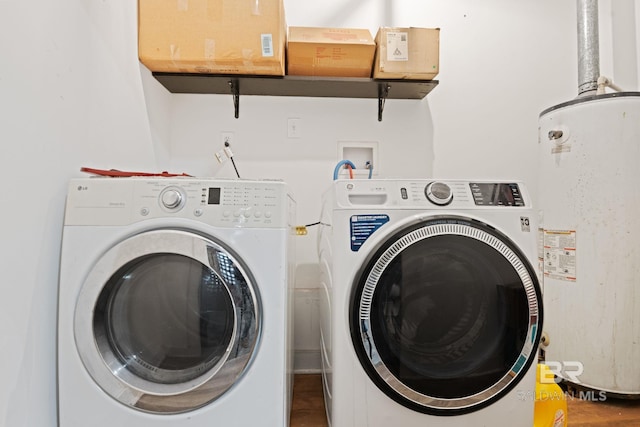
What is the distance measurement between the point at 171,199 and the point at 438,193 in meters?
0.83

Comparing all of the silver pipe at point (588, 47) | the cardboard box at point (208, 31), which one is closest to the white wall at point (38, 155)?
the cardboard box at point (208, 31)

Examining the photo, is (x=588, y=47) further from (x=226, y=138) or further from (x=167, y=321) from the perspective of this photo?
(x=167, y=321)

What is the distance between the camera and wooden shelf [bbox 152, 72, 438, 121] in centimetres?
159

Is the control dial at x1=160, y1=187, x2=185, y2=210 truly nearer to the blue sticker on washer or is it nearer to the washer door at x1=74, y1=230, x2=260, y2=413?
the washer door at x1=74, y1=230, x2=260, y2=413

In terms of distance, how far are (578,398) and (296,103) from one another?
6.54ft

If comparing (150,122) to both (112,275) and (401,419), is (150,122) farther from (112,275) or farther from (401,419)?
(401,419)

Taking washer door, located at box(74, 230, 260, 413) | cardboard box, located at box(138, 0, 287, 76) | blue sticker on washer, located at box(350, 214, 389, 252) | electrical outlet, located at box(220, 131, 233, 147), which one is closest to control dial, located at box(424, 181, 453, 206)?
blue sticker on washer, located at box(350, 214, 389, 252)

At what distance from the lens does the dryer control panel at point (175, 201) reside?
95cm

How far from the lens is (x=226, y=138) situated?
1820 mm

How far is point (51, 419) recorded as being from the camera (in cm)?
94

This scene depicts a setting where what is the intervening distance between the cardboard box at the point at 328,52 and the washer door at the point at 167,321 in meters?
1.06

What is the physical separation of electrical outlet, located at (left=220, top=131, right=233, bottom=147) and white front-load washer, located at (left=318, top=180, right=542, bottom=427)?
1.03m

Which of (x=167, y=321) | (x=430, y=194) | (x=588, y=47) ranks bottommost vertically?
(x=167, y=321)

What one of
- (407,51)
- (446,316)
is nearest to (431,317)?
(446,316)
